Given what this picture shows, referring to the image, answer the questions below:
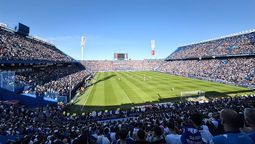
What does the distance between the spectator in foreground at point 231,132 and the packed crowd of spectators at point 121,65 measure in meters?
131

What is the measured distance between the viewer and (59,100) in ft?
103

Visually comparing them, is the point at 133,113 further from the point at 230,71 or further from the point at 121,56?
the point at 121,56

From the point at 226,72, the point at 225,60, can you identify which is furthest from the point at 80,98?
the point at 225,60

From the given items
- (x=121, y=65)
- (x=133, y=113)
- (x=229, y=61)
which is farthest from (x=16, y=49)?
(x=121, y=65)

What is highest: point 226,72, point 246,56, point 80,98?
point 246,56

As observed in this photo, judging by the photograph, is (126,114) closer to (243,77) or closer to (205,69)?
(243,77)

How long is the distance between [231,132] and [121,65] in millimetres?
141468

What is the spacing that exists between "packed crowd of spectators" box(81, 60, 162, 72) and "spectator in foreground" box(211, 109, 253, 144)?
13062 cm

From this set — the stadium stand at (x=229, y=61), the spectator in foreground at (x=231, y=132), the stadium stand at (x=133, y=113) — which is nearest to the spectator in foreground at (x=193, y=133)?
the stadium stand at (x=133, y=113)

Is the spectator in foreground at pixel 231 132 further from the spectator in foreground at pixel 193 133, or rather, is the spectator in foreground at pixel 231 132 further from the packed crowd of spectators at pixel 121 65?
the packed crowd of spectators at pixel 121 65

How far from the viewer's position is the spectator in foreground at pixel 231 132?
10.9 ft

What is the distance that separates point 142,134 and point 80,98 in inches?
1299

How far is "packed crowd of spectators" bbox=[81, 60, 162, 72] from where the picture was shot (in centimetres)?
13584

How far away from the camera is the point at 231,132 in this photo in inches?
137
